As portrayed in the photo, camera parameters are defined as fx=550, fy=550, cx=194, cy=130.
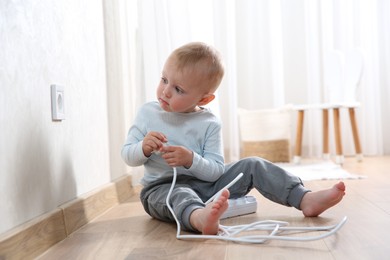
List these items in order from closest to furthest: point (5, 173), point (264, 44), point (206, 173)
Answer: point (5, 173) → point (206, 173) → point (264, 44)

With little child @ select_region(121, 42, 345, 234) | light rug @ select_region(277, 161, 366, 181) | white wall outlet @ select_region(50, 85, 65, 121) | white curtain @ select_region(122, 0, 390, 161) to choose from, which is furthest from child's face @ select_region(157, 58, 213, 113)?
white curtain @ select_region(122, 0, 390, 161)

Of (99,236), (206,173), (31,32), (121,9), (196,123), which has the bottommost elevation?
(99,236)

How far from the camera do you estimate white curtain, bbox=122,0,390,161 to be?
3285 mm

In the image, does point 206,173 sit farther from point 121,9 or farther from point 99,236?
point 121,9

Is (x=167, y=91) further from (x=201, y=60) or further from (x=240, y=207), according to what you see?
(x=240, y=207)

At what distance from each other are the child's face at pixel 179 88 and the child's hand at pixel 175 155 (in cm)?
13

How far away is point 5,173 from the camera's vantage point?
937 mm

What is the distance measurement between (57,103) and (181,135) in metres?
0.32

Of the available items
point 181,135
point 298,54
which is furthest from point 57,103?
point 298,54

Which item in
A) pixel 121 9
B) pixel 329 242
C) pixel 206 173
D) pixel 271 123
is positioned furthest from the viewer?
pixel 271 123

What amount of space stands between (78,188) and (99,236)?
215mm

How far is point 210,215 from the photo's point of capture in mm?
1068

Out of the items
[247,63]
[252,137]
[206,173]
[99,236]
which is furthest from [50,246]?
[247,63]

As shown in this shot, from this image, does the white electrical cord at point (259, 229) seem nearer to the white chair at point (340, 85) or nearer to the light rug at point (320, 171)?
the light rug at point (320, 171)
